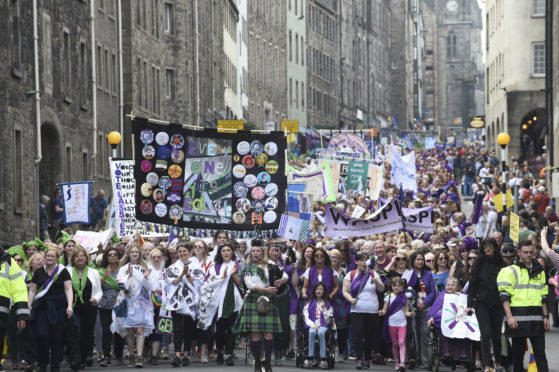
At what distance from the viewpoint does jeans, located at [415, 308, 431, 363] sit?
1825cm

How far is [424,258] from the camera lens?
61.4 feet

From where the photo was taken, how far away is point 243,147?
22500 millimetres

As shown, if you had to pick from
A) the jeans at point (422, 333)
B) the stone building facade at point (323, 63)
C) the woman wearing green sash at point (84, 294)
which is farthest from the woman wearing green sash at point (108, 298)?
the stone building facade at point (323, 63)

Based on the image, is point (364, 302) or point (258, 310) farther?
point (364, 302)

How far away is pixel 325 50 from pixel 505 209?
2970 inches

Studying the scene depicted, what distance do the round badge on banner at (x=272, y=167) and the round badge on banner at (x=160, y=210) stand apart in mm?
1790

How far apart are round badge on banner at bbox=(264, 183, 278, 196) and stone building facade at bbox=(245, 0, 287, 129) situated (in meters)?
58.6

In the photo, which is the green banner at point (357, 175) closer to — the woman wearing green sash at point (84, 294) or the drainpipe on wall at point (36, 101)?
the drainpipe on wall at point (36, 101)

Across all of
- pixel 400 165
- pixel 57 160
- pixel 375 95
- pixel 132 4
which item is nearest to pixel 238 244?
pixel 57 160

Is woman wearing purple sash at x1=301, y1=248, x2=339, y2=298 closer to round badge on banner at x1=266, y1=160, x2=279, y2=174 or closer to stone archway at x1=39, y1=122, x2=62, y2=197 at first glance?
round badge on banner at x1=266, y1=160, x2=279, y2=174

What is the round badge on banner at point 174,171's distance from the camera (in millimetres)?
22295

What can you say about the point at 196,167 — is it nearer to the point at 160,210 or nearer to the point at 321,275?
the point at 160,210

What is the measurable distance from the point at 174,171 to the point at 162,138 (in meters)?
0.56

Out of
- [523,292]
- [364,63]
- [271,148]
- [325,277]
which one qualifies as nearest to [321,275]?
[325,277]
